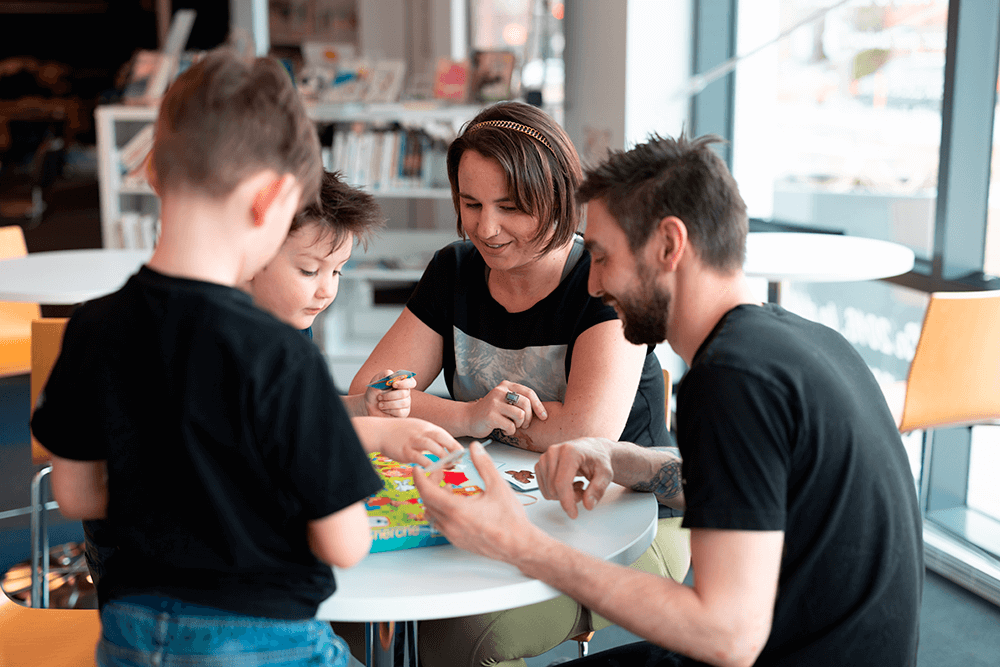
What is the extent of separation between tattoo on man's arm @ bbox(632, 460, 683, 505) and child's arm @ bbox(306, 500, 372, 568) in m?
0.61

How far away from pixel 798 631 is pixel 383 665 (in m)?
0.60

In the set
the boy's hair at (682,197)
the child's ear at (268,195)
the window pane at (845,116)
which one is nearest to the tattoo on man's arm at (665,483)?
the boy's hair at (682,197)

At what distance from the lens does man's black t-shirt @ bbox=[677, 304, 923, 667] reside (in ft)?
3.43

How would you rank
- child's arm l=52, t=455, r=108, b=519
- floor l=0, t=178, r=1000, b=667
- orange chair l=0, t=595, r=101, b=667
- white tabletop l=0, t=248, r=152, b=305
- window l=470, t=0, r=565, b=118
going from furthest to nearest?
window l=470, t=0, r=565, b=118 → white tabletop l=0, t=248, r=152, b=305 → floor l=0, t=178, r=1000, b=667 → orange chair l=0, t=595, r=101, b=667 → child's arm l=52, t=455, r=108, b=519

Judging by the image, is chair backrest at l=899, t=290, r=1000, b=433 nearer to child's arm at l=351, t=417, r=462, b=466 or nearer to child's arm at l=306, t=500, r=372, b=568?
child's arm at l=351, t=417, r=462, b=466

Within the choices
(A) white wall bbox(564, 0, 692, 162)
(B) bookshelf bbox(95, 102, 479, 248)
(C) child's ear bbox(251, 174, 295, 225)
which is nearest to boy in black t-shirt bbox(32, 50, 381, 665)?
(C) child's ear bbox(251, 174, 295, 225)

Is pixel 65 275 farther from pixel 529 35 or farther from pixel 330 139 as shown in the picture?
pixel 529 35

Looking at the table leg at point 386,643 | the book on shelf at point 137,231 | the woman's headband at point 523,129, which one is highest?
the woman's headband at point 523,129

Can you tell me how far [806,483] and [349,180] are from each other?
3.67 metres

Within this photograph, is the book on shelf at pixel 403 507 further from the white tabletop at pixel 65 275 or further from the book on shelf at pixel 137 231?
the book on shelf at pixel 137 231

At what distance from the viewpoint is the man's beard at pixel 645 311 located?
1211 millimetres

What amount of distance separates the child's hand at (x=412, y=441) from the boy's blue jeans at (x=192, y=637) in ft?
1.30

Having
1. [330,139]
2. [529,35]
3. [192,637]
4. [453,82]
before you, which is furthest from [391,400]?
[529,35]

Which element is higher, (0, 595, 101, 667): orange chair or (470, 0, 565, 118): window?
(470, 0, 565, 118): window
